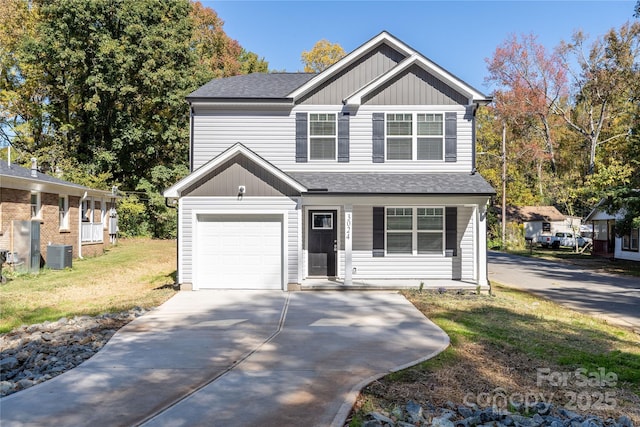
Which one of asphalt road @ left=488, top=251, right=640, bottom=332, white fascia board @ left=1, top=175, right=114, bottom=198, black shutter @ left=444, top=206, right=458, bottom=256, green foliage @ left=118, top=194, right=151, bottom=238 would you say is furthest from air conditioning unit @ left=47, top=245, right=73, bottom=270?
asphalt road @ left=488, top=251, right=640, bottom=332

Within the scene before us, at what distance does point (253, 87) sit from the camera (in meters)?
15.9

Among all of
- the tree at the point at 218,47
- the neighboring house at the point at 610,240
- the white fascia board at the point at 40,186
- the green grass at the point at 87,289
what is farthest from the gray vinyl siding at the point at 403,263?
the tree at the point at 218,47

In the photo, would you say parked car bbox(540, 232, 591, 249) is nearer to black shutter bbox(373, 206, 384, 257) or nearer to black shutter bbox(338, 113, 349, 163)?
black shutter bbox(373, 206, 384, 257)

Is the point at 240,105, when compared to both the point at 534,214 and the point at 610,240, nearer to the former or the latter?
the point at 610,240

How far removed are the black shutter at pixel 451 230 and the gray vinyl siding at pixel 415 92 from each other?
3462mm

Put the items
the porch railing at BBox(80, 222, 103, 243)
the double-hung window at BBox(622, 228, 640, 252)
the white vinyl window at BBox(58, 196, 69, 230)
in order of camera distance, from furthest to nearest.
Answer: the double-hung window at BBox(622, 228, 640, 252), the porch railing at BBox(80, 222, 103, 243), the white vinyl window at BBox(58, 196, 69, 230)

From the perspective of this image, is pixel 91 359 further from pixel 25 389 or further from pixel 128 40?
pixel 128 40

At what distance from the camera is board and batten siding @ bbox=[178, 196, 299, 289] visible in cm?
1287

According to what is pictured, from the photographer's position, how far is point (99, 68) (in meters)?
30.9

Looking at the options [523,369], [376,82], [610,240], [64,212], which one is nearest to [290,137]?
[376,82]

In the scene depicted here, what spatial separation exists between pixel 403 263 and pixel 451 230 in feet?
5.89

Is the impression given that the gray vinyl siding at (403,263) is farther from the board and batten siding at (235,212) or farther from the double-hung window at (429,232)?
the board and batten siding at (235,212)

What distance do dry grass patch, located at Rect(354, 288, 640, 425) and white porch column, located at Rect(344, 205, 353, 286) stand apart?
3.55 metres

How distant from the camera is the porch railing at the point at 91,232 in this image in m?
23.0
